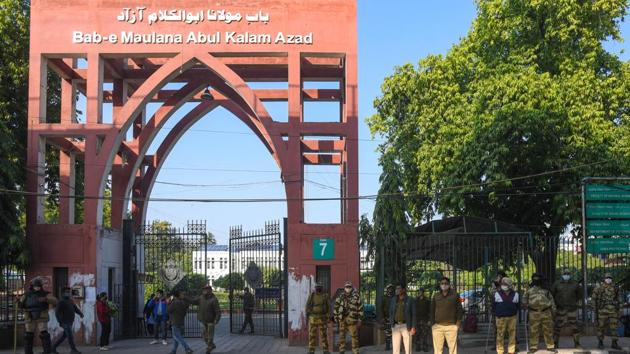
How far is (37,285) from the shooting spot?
59.1 feet

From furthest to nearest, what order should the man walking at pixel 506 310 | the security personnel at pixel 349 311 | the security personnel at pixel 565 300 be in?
the security personnel at pixel 565 300 → the security personnel at pixel 349 311 → the man walking at pixel 506 310

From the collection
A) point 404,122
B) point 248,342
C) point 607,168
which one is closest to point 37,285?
point 248,342

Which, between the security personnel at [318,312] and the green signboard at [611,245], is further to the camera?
the green signboard at [611,245]

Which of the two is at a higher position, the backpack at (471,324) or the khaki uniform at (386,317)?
the khaki uniform at (386,317)

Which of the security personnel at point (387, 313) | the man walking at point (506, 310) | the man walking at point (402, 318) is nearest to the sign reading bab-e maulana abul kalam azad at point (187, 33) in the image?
the security personnel at point (387, 313)

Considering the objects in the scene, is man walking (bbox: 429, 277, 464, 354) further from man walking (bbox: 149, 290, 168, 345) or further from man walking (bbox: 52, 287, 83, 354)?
man walking (bbox: 149, 290, 168, 345)

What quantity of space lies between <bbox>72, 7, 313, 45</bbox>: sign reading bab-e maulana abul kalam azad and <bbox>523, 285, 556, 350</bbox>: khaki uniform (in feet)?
32.3

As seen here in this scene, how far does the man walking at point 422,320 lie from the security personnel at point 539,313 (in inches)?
101

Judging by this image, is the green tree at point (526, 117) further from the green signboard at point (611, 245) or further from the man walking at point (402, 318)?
the man walking at point (402, 318)

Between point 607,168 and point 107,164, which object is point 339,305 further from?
point 607,168

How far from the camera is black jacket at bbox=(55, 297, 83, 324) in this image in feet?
61.6

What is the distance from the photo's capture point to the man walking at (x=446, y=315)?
47.9ft

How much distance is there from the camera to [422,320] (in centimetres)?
1838

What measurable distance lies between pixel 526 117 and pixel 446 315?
12.7 meters
